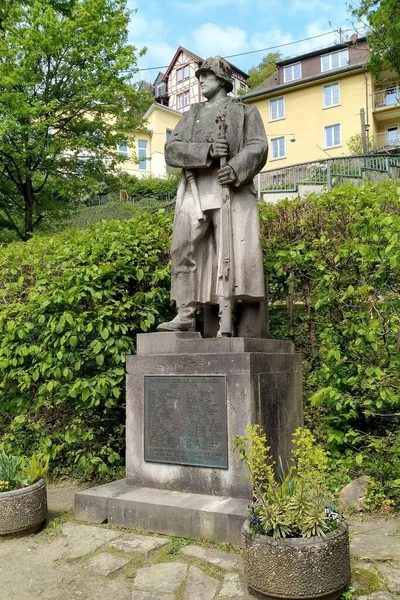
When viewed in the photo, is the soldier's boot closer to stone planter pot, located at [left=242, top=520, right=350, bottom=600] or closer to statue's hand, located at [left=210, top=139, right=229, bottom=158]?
statue's hand, located at [left=210, top=139, right=229, bottom=158]

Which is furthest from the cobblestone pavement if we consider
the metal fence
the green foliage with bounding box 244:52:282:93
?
the green foliage with bounding box 244:52:282:93

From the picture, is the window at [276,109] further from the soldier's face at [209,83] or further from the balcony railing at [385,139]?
the soldier's face at [209,83]

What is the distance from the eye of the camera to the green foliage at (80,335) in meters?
5.57

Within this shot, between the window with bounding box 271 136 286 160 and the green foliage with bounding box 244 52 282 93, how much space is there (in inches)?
697

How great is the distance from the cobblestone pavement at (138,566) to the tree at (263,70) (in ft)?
176

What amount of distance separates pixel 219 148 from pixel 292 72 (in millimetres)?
37334

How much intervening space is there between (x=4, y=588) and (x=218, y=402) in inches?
75.7

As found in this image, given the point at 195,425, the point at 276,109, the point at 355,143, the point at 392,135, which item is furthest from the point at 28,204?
the point at 392,135

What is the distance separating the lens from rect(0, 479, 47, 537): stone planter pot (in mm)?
4020

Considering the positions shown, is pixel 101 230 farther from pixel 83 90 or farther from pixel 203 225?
pixel 83 90

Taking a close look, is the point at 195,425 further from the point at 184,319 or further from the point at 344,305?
the point at 344,305

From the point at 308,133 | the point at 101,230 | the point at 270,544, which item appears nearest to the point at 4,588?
the point at 270,544

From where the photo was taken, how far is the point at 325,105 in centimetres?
3544

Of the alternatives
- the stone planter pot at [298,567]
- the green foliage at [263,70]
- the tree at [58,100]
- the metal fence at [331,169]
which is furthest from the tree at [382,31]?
the green foliage at [263,70]
